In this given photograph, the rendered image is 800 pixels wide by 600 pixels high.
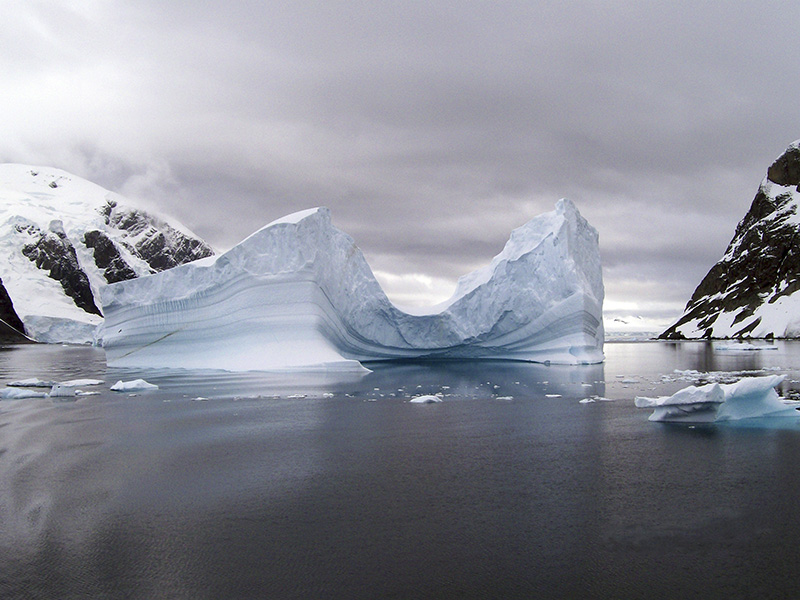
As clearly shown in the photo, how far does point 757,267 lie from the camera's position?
67.4 metres

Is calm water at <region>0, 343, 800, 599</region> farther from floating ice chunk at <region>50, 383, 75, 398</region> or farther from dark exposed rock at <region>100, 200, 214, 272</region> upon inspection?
dark exposed rock at <region>100, 200, 214, 272</region>

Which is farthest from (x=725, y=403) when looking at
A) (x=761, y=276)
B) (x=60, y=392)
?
(x=761, y=276)

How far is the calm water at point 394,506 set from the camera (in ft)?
11.9

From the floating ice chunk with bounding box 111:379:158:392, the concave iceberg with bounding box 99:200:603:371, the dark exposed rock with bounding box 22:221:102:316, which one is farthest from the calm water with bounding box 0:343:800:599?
the dark exposed rock with bounding box 22:221:102:316

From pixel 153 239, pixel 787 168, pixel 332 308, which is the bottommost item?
pixel 332 308

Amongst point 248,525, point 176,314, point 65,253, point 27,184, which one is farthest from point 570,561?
point 27,184

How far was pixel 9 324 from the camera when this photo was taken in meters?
60.8

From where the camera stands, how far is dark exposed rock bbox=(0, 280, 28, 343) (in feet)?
190

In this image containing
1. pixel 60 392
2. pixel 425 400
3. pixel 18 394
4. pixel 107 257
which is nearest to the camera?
pixel 425 400

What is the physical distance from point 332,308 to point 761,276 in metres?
63.7

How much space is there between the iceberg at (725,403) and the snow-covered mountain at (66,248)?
66.3 metres

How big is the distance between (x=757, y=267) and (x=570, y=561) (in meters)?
75.3

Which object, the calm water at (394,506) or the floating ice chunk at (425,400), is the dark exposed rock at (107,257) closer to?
the floating ice chunk at (425,400)

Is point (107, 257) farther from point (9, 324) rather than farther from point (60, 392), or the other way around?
point (60, 392)
